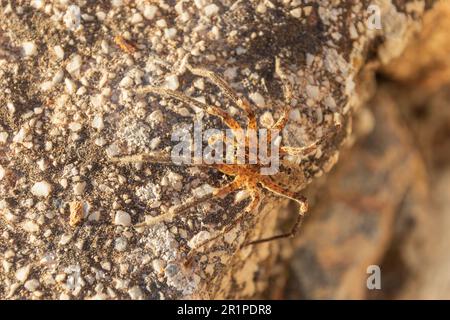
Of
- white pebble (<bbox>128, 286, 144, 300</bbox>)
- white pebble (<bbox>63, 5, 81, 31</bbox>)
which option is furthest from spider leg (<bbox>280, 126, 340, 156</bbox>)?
white pebble (<bbox>63, 5, 81, 31</bbox>)

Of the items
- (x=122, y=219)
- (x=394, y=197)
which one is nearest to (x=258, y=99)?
(x=122, y=219)

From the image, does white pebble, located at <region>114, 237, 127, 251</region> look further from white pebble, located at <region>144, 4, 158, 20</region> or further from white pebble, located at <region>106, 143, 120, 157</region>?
white pebble, located at <region>144, 4, 158, 20</region>

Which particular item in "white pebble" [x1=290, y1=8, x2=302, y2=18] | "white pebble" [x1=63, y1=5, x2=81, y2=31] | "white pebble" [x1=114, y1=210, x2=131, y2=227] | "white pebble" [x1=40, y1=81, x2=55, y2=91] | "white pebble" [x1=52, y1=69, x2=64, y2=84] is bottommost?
"white pebble" [x1=114, y1=210, x2=131, y2=227]

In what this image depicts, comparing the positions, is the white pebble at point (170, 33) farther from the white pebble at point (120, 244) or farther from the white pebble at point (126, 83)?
the white pebble at point (120, 244)

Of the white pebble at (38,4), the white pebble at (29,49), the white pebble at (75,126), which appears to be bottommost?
the white pebble at (75,126)

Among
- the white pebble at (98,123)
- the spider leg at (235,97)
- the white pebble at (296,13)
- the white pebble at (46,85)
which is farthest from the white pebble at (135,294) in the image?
the white pebble at (296,13)
